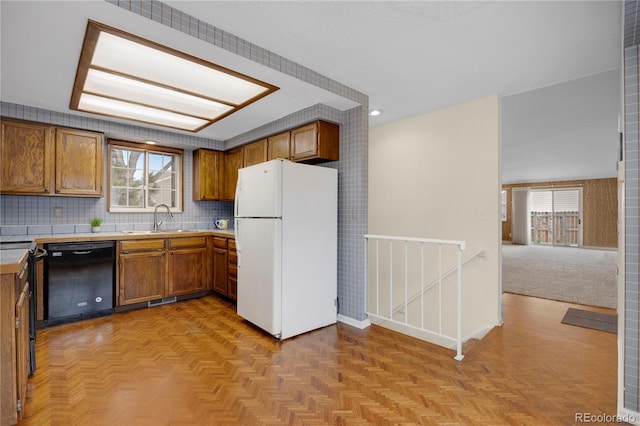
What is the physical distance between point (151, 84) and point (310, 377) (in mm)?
2828

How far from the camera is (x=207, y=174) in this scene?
482 cm

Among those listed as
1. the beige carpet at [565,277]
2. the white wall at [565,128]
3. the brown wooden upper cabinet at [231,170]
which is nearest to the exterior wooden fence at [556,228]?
the white wall at [565,128]

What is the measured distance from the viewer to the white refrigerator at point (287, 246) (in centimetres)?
289

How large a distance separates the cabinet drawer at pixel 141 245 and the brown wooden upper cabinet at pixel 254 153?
1570mm

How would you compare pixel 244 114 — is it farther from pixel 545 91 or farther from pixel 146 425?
pixel 545 91

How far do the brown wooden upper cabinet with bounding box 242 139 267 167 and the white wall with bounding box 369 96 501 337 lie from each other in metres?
1.71

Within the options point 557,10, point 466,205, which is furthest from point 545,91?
point 557,10

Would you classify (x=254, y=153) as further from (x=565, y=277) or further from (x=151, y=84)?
(x=565, y=277)

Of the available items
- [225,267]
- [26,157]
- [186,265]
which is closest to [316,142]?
[225,267]

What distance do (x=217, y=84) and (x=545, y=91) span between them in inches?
148

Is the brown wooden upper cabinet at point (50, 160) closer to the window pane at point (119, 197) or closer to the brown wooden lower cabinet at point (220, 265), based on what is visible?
the window pane at point (119, 197)

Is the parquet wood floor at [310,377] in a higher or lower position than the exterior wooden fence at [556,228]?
lower

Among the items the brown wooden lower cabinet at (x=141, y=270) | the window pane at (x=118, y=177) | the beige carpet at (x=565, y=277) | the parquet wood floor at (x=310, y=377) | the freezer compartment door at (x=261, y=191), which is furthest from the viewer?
the beige carpet at (x=565, y=277)

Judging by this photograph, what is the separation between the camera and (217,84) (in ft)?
9.34
